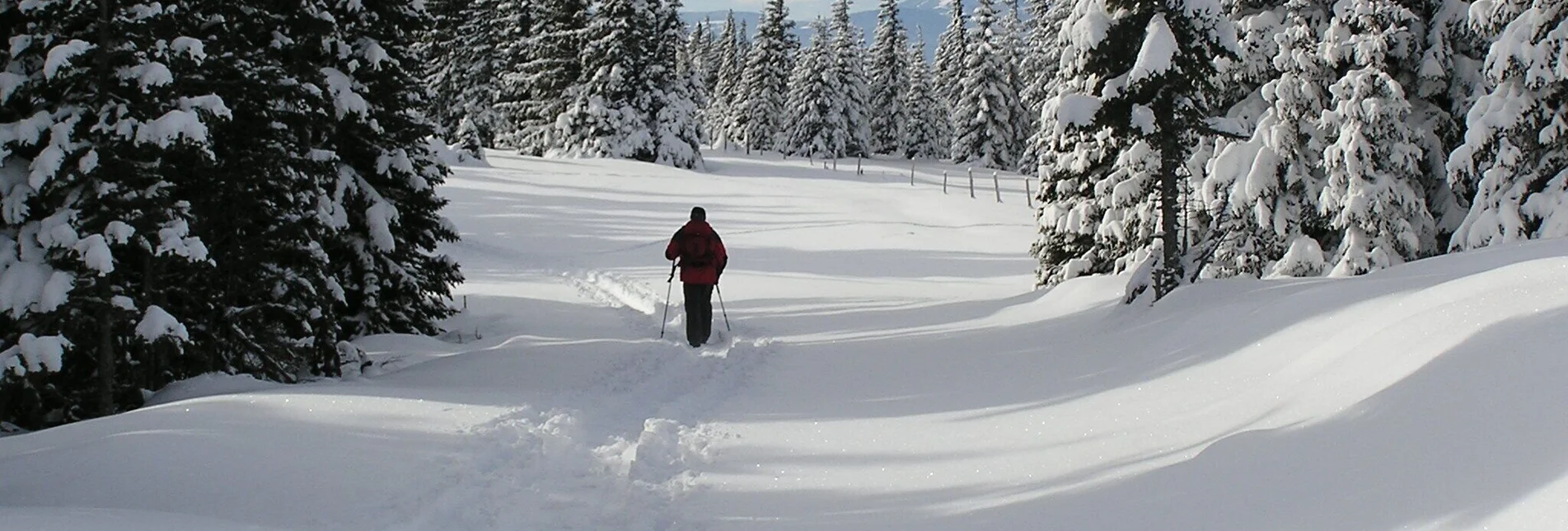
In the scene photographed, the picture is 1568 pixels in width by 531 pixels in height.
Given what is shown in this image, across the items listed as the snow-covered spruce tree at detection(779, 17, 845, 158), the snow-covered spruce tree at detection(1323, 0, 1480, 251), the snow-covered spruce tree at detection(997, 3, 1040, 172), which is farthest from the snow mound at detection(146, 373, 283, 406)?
the snow-covered spruce tree at detection(779, 17, 845, 158)

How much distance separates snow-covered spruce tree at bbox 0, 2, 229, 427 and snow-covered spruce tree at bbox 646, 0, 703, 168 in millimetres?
40804

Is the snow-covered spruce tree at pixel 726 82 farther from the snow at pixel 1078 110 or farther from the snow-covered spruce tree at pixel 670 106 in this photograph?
the snow at pixel 1078 110

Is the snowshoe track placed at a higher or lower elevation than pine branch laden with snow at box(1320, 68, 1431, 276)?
lower

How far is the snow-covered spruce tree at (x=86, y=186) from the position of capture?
907 centimetres

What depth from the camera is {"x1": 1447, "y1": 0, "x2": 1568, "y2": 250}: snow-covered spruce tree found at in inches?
615

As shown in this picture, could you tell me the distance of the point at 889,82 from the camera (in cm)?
8100

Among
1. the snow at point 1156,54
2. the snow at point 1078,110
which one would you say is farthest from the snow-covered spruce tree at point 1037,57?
the snow at point 1156,54

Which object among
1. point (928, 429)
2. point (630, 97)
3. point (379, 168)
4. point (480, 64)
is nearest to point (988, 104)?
point (630, 97)

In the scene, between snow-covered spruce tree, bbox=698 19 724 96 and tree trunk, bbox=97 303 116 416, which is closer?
tree trunk, bbox=97 303 116 416

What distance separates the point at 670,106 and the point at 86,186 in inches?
1672

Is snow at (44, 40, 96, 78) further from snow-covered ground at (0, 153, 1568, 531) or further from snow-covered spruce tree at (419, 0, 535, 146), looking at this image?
snow-covered spruce tree at (419, 0, 535, 146)

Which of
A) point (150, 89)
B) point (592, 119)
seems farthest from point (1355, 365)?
point (592, 119)

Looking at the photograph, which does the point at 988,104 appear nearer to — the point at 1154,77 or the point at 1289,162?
the point at 1289,162

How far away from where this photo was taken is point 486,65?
60031mm
